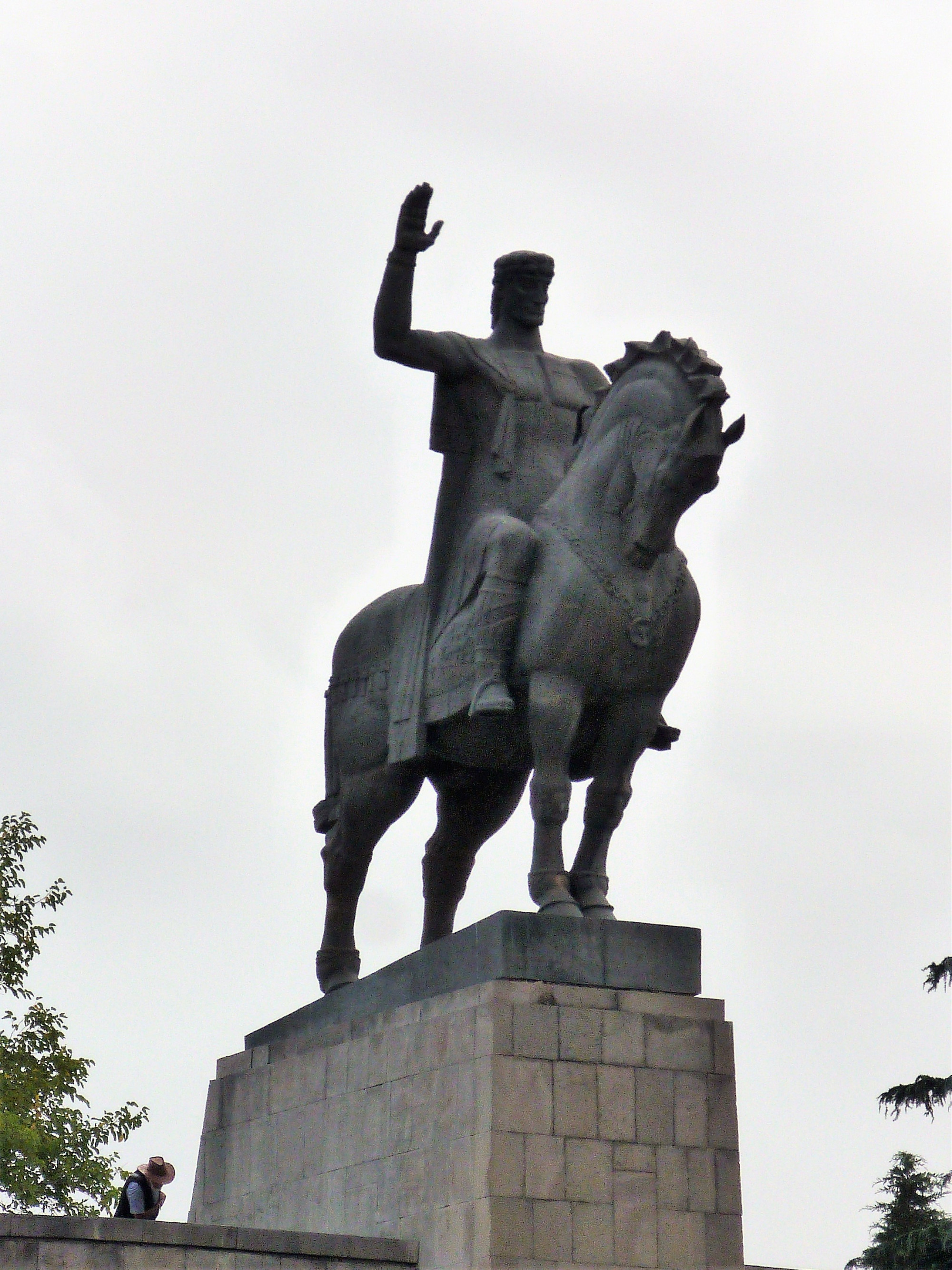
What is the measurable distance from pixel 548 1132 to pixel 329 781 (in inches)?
132

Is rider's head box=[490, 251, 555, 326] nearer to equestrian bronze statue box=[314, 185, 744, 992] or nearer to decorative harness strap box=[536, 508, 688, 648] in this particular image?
equestrian bronze statue box=[314, 185, 744, 992]

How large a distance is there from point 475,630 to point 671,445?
1503 millimetres

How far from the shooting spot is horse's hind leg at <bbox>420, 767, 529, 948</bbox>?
55.3 feet

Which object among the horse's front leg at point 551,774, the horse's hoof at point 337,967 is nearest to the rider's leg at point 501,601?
the horse's front leg at point 551,774

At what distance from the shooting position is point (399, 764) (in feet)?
54.0

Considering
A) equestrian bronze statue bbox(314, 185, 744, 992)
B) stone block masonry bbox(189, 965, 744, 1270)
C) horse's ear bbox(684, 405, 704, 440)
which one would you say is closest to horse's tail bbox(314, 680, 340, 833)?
equestrian bronze statue bbox(314, 185, 744, 992)

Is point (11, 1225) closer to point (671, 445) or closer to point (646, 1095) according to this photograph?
point (646, 1095)

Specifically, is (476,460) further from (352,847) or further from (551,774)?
(352,847)

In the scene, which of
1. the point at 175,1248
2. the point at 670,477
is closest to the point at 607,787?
the point at 670,477

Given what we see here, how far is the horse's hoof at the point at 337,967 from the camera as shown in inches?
663

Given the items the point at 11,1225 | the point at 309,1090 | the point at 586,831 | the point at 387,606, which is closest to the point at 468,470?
the point at 387,606

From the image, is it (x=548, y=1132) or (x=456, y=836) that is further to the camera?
(x=456, y=836)

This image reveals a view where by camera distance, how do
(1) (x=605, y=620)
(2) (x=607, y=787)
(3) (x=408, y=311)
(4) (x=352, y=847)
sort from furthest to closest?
(4) (x=352, y=847) < (3) (x=408, y=311) < (2) (x=607, y=787) < (1) (x=605, y=620)

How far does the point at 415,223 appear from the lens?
619 inches
